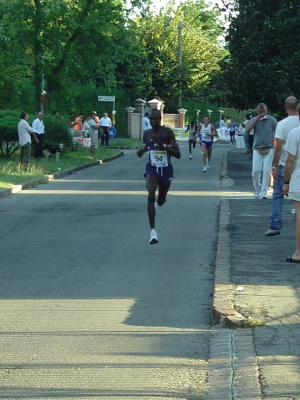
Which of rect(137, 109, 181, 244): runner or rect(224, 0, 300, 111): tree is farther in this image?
rect(224, 0, 300, 111): tree

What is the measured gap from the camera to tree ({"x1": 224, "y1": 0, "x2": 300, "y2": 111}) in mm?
26797

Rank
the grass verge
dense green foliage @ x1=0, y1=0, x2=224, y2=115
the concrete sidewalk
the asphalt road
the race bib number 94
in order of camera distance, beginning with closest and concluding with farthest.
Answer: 1. the concrete sidewalk
2. the asphalt road
3. the race bib number 94
4. the grass verge
5. dense green foliage @ x1=0, y1=0, x2=224, y2=115

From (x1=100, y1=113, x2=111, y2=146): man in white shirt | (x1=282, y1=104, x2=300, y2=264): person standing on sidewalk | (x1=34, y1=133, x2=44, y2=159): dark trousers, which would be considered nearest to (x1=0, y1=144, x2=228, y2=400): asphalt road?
→ (x1=282, y1=104, x2=300, y2=264): person standing on sidewalk

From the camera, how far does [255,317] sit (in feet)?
22.5

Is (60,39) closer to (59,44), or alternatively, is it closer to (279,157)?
(59,44)

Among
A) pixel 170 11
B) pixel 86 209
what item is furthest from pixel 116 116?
pixel 86 209

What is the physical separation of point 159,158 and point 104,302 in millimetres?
3842

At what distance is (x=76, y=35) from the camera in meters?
33.6

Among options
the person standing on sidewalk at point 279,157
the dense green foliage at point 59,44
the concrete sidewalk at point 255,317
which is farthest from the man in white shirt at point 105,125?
the person standing on sidewalk at point 279,157

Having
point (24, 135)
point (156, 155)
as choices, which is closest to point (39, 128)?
point (24, 135)

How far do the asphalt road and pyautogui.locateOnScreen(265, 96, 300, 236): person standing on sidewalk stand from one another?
3.31 ft

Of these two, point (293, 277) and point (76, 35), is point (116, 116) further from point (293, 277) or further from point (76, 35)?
point (293, 277)

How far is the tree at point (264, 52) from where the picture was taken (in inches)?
1055

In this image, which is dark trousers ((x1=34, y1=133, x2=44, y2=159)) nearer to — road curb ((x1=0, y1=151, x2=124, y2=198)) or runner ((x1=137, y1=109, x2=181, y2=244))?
road curb ((x1=0, y1=151, x2=124, y2=198))
